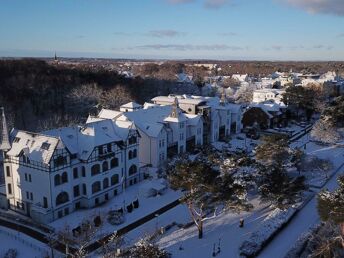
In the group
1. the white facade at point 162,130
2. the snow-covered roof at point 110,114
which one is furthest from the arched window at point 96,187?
the snow-covered roof at point 110,114

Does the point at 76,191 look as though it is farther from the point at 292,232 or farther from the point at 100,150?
the point at 292,232

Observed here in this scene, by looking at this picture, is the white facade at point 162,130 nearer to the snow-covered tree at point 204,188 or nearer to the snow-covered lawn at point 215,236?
the snow-covered lawn at point 215,236

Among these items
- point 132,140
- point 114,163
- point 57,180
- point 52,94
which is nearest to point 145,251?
point 57,180

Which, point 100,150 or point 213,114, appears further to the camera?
point 213,114

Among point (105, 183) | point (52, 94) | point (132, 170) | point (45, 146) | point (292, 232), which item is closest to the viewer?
point (292, 232)

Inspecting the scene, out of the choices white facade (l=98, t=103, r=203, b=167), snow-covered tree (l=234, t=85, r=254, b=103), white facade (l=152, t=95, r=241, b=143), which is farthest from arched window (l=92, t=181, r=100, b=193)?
snow-covered tree (l=234, t=85, r=254, b=103)

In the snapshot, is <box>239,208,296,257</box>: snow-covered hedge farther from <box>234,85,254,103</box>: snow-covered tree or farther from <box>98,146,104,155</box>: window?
<box>234,85,254,103</box>: snow-covered tree

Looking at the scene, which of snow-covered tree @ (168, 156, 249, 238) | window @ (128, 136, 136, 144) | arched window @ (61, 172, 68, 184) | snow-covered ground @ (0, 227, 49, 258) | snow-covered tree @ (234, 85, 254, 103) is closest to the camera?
snow-covered ground @ (0, 227, 49, 258)
